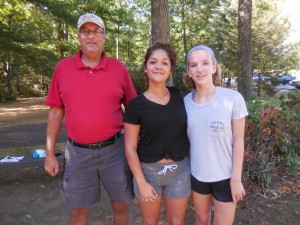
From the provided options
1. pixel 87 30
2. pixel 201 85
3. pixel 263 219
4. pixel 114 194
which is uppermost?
pixel 87 30

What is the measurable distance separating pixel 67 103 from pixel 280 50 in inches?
656

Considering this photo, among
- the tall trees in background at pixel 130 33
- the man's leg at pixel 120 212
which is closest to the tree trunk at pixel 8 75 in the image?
the tall trees in background at pixel 130 33

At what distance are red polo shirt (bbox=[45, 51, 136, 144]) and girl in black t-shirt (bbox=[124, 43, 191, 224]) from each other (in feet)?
1.07

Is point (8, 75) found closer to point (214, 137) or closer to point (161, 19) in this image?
point (161, 19)

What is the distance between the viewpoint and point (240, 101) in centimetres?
212

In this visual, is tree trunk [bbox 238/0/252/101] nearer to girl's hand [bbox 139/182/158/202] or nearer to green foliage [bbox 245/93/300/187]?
green foliage [bbox 245/93/300/187]

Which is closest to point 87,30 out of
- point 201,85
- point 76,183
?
point 201,85

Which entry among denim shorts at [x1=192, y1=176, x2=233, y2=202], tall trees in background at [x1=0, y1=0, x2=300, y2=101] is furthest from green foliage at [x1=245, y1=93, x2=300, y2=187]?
denim shorts at [x1=192, y1=176, x2=233, y2=202]

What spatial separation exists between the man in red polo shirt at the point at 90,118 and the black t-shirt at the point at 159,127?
37 cm

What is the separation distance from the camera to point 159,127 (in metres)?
2.14

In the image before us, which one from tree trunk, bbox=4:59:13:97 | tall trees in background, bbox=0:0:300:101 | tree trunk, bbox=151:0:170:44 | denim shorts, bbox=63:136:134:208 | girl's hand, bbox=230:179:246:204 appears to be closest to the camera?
girl's hand, bbox=230:179:246:204

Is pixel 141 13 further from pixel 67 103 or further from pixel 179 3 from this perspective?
pixel 67 103

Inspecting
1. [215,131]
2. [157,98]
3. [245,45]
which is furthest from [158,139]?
[245,45]

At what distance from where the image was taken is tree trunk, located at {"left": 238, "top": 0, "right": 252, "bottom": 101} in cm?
843
